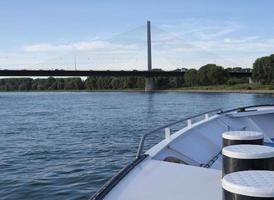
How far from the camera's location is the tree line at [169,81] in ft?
398

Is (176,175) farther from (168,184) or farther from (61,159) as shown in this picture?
(61,159)

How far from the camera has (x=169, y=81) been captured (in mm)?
155875

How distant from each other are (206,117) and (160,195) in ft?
21.1

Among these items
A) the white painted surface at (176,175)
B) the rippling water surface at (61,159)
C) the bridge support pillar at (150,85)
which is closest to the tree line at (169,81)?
the bridge support pillar at (150,85)

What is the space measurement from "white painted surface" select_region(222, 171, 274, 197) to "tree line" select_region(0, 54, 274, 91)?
120 metres

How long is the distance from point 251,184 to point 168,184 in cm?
196

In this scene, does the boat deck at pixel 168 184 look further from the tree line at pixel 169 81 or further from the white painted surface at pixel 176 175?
the tree line at pixel 169 81

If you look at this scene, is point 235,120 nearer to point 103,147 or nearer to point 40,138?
point 103,147

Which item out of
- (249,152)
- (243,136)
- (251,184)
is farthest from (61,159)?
(251,184)


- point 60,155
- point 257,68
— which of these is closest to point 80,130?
point 60,155

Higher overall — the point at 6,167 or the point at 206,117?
the point at 206,117

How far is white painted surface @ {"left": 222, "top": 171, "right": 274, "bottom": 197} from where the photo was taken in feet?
9.23

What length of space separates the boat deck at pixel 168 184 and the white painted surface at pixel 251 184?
1.27 meters

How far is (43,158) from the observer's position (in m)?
16.2
